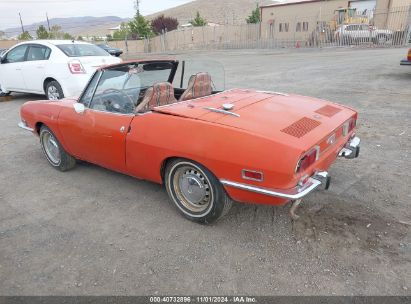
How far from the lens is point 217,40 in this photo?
1545 inches

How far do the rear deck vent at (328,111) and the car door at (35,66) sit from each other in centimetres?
682

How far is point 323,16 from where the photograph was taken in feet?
105

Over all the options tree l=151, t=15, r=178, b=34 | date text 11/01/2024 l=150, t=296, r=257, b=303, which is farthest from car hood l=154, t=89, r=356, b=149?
tree l=151, t=15, r=178, b=34

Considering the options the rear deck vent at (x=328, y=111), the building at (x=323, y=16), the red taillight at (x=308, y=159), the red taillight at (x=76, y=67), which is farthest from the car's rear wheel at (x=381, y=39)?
the red taillight at (x=308, y=159)

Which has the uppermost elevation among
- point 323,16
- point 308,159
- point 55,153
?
point 323,16

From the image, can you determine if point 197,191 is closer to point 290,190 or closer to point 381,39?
point 290,190

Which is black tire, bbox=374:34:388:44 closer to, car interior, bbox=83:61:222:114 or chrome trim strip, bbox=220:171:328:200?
car interior, bbox=83:61:222:114

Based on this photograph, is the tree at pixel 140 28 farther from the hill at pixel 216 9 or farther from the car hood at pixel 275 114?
the hill at pixel 216 9

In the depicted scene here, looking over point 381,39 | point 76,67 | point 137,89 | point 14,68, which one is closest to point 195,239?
point 137,89

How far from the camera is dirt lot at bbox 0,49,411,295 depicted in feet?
7.93

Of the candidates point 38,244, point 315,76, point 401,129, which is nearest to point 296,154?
point 38,244

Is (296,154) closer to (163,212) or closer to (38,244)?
(163,212)

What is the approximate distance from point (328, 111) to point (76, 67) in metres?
6.02

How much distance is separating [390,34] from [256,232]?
2243 cm
